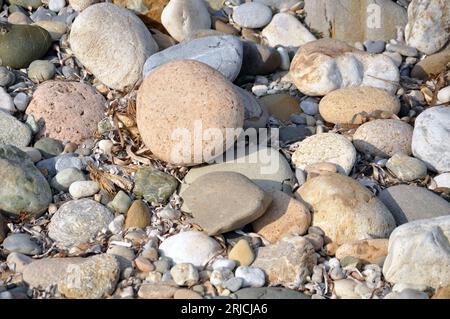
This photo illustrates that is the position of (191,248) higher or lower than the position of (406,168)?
higher

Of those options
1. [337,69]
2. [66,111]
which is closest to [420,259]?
[337,69]

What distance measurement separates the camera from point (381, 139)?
4.94 metres

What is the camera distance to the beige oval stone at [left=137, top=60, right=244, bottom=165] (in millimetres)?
4434

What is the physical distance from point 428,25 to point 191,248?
330 centimetres

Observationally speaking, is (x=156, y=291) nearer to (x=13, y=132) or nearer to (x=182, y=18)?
(x=13, y=132)

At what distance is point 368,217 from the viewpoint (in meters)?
4.11

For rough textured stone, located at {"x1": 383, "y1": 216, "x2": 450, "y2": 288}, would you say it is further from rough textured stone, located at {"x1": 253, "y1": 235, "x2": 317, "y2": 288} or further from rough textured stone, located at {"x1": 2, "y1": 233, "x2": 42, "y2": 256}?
rough textured stone, located at {"x1": 2, "y1": 233, "x2": 42, "y2": 256}

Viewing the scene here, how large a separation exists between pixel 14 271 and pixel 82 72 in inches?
84.6

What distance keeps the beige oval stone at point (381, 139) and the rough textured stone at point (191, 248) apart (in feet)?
4.89

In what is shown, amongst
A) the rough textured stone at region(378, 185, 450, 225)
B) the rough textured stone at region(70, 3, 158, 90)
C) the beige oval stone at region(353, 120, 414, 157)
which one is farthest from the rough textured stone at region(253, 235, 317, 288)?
the rough textured stone at region(70, 3, 158, 90)

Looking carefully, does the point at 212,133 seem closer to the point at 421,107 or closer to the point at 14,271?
the point at 14,271

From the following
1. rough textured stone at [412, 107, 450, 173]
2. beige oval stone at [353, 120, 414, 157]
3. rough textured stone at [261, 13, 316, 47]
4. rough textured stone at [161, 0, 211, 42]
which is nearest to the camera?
rough textured stone at [412, 107, 450, 173]

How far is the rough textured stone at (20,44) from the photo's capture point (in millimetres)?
5480

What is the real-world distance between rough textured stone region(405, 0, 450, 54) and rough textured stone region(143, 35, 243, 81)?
1.68m
